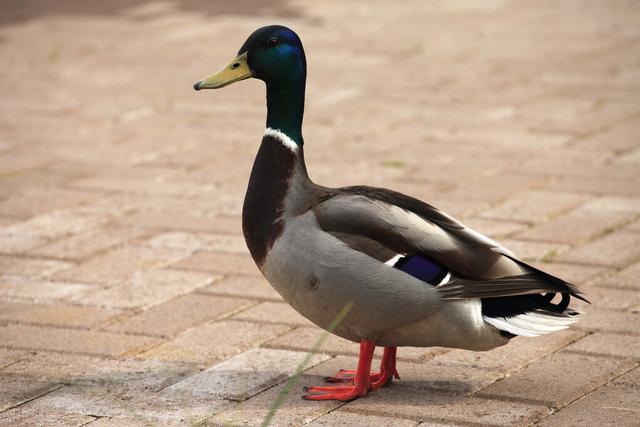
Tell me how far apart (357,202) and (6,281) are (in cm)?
215

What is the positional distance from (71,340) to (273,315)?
2.77 ft

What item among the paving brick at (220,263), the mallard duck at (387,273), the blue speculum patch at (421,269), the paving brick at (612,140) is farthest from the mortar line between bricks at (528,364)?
the paving brick at (612,140)

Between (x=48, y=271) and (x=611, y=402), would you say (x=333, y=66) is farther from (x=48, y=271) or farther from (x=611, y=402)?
(x=611, y=402)

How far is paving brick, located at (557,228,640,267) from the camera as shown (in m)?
5.53

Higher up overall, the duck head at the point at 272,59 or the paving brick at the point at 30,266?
the duck head at the point at 272,59

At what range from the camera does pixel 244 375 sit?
4.32 meters

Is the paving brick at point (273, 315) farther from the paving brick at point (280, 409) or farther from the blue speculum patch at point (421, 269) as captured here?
the blue speculum patch at point (421, 269)

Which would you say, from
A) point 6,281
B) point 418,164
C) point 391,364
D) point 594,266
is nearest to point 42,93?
point 418,164

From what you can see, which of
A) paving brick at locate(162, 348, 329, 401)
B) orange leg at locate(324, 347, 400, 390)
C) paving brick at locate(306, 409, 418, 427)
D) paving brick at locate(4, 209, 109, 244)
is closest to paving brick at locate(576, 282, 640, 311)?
orange leg at locate(324, 347, 400, 390)

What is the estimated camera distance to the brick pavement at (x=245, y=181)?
417cm

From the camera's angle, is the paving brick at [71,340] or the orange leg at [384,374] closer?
the orange leg at [384,374]

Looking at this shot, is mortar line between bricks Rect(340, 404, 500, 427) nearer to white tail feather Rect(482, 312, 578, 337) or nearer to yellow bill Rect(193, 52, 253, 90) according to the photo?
white tail feather Rect(482, 312, 578, 337)

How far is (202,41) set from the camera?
1102 centimetres

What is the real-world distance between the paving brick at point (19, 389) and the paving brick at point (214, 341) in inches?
17.4
